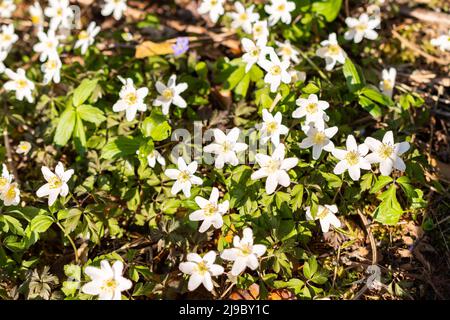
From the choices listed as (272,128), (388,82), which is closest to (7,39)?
(272,128)

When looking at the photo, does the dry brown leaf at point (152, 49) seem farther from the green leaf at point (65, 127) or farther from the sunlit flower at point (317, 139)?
the sunlit flower at point (317, 139)

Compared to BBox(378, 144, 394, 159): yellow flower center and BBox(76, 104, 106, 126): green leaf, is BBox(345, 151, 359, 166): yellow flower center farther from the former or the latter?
BBox(76, 104, 106, 126): green leaf

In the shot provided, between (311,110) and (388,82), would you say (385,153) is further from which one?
(388,82)
